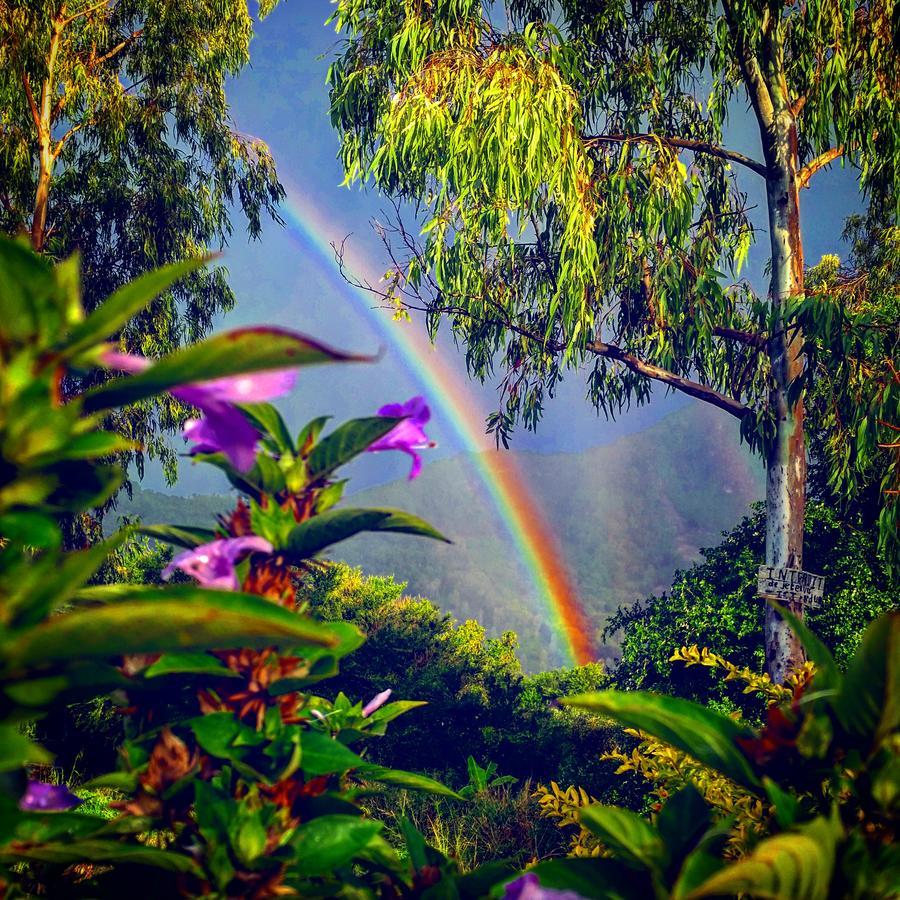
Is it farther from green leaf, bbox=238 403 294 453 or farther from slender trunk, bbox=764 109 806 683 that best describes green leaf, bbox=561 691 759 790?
slender trunk, bbox=764 109 806 683

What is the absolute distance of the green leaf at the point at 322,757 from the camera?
74cm

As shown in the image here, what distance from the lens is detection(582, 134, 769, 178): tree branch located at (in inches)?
259

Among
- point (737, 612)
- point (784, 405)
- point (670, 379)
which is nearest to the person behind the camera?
point (737, 612)

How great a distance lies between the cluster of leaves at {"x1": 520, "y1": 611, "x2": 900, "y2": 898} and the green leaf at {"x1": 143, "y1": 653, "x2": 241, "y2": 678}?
0.34m

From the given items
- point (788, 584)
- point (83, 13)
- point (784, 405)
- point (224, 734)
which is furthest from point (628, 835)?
point (83, 13)

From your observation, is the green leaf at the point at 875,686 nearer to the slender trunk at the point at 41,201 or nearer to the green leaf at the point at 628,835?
the green leaf at the point at 628,835

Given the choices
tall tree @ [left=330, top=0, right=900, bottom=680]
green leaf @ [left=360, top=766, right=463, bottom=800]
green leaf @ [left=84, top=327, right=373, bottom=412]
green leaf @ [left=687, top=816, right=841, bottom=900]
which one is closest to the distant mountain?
tall tree @ [left=330, top=0, right=900, bottom=680]

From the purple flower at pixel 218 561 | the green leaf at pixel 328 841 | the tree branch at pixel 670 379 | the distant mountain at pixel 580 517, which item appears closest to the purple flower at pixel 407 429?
the purple flower at pixel 218 561

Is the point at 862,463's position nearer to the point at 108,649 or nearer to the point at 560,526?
the point at 108,649

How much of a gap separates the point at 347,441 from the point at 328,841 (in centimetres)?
40

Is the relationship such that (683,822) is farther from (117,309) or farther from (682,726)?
(117,309)

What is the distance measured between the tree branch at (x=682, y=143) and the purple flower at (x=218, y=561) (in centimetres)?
659

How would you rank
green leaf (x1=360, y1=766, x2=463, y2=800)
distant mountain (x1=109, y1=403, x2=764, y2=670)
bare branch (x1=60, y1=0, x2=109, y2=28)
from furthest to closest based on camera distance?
distant mountain (x1=109, y1=403, x2=764, y2=670) → bare branch (x1=60, y1=0, x2=109, y2=28) → green leaf (x1=360, y1=766, x2=463, y2=800)

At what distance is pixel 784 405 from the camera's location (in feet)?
20.6
